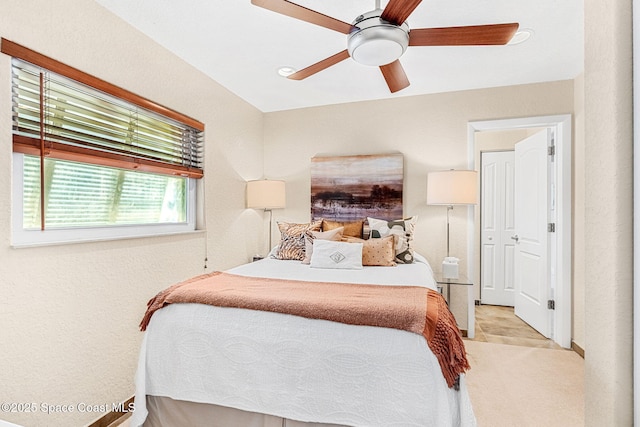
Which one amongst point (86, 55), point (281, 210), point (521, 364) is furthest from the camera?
point (281, 210)

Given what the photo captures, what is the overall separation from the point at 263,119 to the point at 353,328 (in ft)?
10.3

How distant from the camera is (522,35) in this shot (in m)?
2.23

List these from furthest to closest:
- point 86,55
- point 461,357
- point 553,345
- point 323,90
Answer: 1. point 323,90
2. point 553,345
3. point 86,55
4. point 461,357

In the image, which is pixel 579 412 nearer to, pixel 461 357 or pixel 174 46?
pixel 461 357

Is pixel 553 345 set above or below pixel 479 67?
below

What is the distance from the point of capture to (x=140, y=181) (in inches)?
93.3

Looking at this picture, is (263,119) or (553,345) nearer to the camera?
(553,345)

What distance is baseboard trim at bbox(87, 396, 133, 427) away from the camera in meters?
1.89

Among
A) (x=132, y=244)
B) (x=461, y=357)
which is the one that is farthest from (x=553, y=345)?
(x=132, y=244)

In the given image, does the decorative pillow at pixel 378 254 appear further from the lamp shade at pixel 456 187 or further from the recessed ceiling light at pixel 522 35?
the recessed ceiling light at pixel 522 35

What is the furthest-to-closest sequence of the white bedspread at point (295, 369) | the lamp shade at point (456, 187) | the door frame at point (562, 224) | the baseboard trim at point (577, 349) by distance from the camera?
the door frame at point (562, 224) → the lamp shade at point (456, 187) → the baseboard trim at point (577, 349) → the white bedspread at point (295, 369)

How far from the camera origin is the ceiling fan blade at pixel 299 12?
148 centimetres

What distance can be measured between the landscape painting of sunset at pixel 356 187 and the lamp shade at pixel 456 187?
55 centimetres

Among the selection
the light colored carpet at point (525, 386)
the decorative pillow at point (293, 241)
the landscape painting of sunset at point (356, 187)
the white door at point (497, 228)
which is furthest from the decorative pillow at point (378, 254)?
the white door at point (497, 228)
